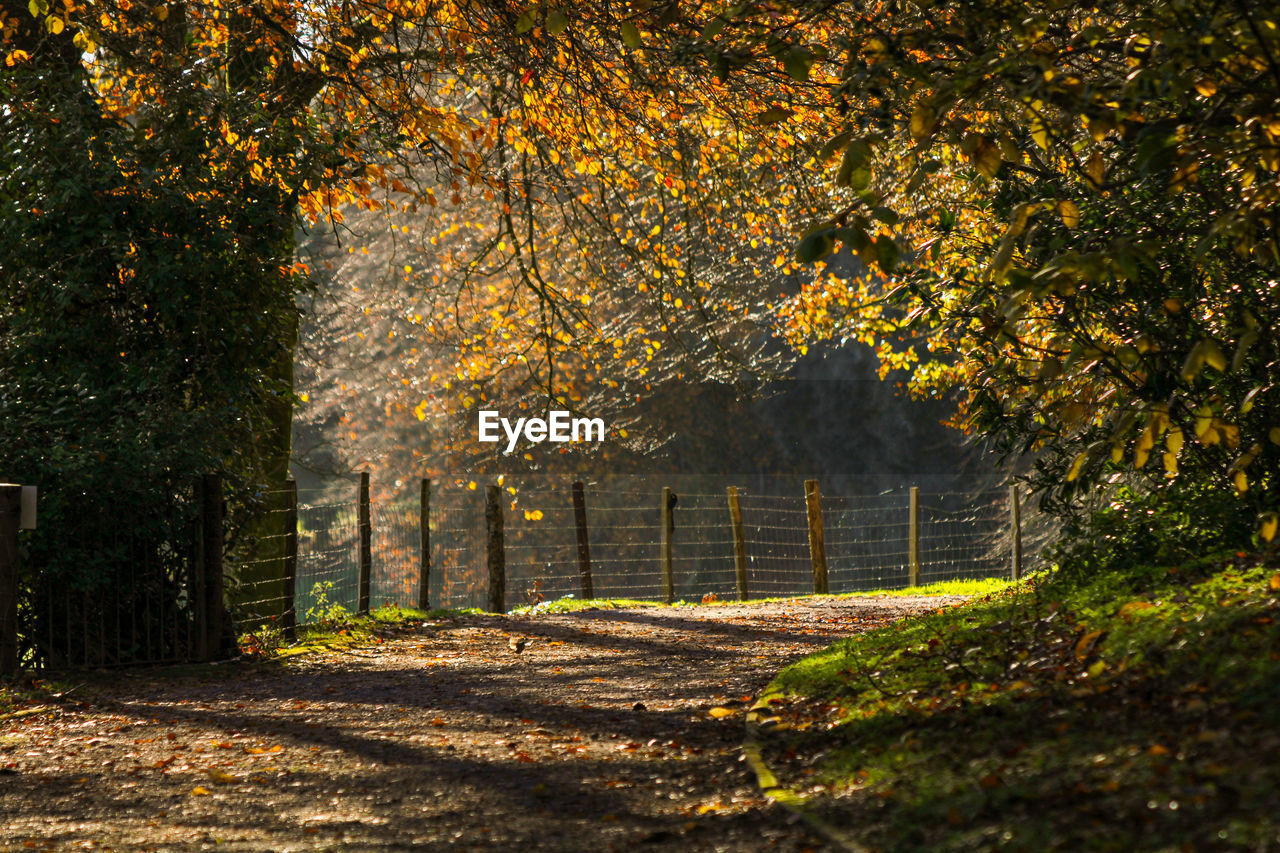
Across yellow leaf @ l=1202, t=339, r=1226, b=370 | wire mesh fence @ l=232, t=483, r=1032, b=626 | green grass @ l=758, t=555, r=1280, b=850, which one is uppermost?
yellow leaf @ l=1202, t=339, r=1226, b=370

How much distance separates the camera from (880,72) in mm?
4270

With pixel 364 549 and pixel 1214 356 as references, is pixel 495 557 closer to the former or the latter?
pixel 364 549

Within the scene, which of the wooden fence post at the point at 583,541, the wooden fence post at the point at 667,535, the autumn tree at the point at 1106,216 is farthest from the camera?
the wooden fence post at the point at 667,535

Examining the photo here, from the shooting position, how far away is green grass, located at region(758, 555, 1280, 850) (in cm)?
309

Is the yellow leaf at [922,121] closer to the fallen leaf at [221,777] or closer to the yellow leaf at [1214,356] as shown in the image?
the yellow leaf at [1214,356]

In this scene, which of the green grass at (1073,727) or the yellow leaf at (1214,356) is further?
the yellow leaf at (1214,356)

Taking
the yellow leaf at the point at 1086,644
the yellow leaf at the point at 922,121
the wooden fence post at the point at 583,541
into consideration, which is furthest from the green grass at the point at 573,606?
the yellow leaf at the point at 922,121

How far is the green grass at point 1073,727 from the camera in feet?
10.2

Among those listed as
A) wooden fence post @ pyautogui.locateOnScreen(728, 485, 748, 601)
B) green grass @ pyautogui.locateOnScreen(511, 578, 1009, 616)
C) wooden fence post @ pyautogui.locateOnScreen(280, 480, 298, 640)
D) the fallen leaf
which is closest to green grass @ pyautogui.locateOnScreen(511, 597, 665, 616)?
green grass @ pyautogui.locateOnScreen(511, 578, 1009, 616)

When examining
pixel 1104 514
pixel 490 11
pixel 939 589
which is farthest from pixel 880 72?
pixel 939 589

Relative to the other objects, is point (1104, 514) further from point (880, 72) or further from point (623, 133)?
point (623, 133)
